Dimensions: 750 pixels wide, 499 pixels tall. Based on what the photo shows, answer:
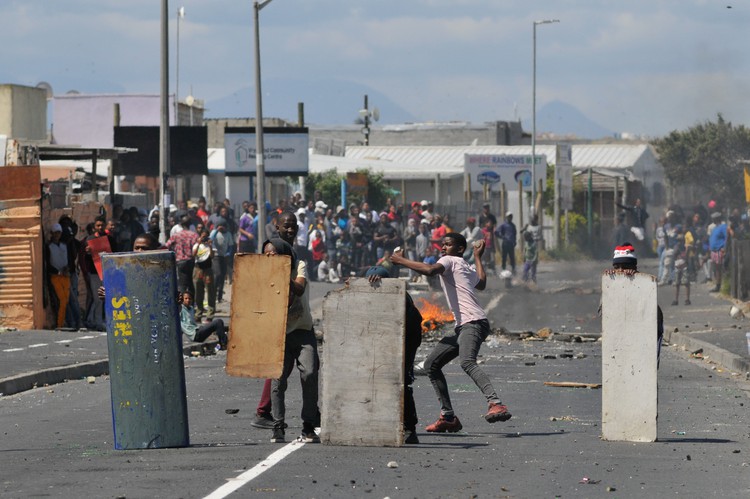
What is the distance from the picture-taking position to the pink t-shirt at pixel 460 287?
37.5ft

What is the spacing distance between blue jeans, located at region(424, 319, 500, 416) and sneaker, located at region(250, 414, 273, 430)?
132 centimetres

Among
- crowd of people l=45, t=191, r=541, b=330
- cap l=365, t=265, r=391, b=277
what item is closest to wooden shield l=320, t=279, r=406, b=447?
cap l=365, t=265, r=391, b=277

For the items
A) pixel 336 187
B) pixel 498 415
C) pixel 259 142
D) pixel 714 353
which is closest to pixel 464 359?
pixel 498 415

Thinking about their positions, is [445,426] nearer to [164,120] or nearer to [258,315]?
[258,315]

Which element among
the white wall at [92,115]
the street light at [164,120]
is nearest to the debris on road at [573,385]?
the street light at [164,120]

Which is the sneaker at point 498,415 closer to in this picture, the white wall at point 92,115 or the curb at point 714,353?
the curb at point 714,353

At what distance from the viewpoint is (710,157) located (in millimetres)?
61812

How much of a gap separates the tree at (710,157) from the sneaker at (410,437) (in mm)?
35907

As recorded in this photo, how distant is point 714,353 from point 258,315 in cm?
1049

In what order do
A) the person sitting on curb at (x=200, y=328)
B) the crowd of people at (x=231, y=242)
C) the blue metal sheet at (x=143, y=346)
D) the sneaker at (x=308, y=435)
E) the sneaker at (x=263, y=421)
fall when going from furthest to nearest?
the crowd of people at (x=231, y=242) → the person sitting on curb at (x=200, y=328) → the sneaker at (x=263, y=421) → the sneaker at (x=308, y=435) → the blue metal sheet at (x=143, y=346)

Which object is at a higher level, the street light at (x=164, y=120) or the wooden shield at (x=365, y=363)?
the street light at (x=164, y=120)

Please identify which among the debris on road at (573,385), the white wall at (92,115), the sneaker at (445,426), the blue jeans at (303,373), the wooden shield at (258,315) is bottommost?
the debris on road at (573,385)

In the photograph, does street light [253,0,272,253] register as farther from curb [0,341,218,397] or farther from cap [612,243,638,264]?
cap [612,243,638,264]

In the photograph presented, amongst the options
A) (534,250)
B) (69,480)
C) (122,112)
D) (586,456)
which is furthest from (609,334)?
(122,112)
